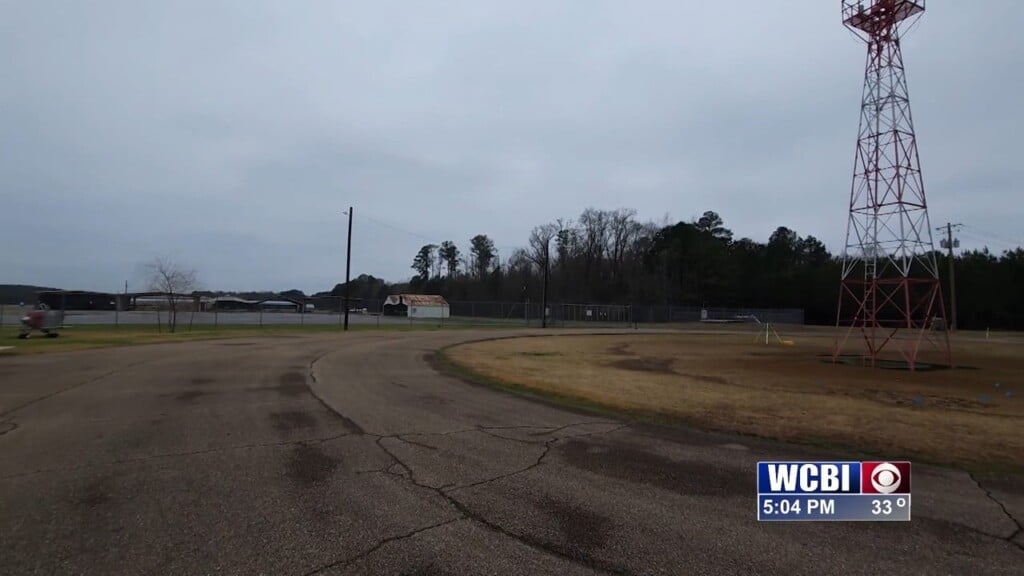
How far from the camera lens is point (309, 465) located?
6066 millimetres

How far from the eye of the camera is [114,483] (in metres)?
5.40

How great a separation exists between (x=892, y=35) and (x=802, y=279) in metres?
76.3

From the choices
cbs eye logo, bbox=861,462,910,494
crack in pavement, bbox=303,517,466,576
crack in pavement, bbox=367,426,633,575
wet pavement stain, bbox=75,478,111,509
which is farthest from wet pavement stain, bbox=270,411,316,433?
cbs eye logo, bbox=861,462,910,494

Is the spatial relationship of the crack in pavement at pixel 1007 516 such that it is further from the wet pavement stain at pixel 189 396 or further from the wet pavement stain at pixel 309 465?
the wet pavement stain at pixel 189 396

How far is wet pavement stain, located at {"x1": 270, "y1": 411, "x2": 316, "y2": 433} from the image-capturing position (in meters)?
8.01

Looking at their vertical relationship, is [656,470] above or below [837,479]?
below

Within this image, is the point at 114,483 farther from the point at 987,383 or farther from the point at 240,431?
the point at 987,383

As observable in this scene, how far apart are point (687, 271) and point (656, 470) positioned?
101 m

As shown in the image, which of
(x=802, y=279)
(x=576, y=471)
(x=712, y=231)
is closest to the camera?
(x=576, y=471)

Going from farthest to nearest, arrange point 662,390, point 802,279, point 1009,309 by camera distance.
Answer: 1. point 802,279
2. point 1009,309
3. point 662,390

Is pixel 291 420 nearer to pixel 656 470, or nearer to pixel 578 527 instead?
pixel 656 470

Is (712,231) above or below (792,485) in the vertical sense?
above

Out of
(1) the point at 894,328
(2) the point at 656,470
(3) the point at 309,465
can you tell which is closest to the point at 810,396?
(2) the point at 656,470

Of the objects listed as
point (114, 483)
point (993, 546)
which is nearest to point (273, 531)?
point (114, 483)
